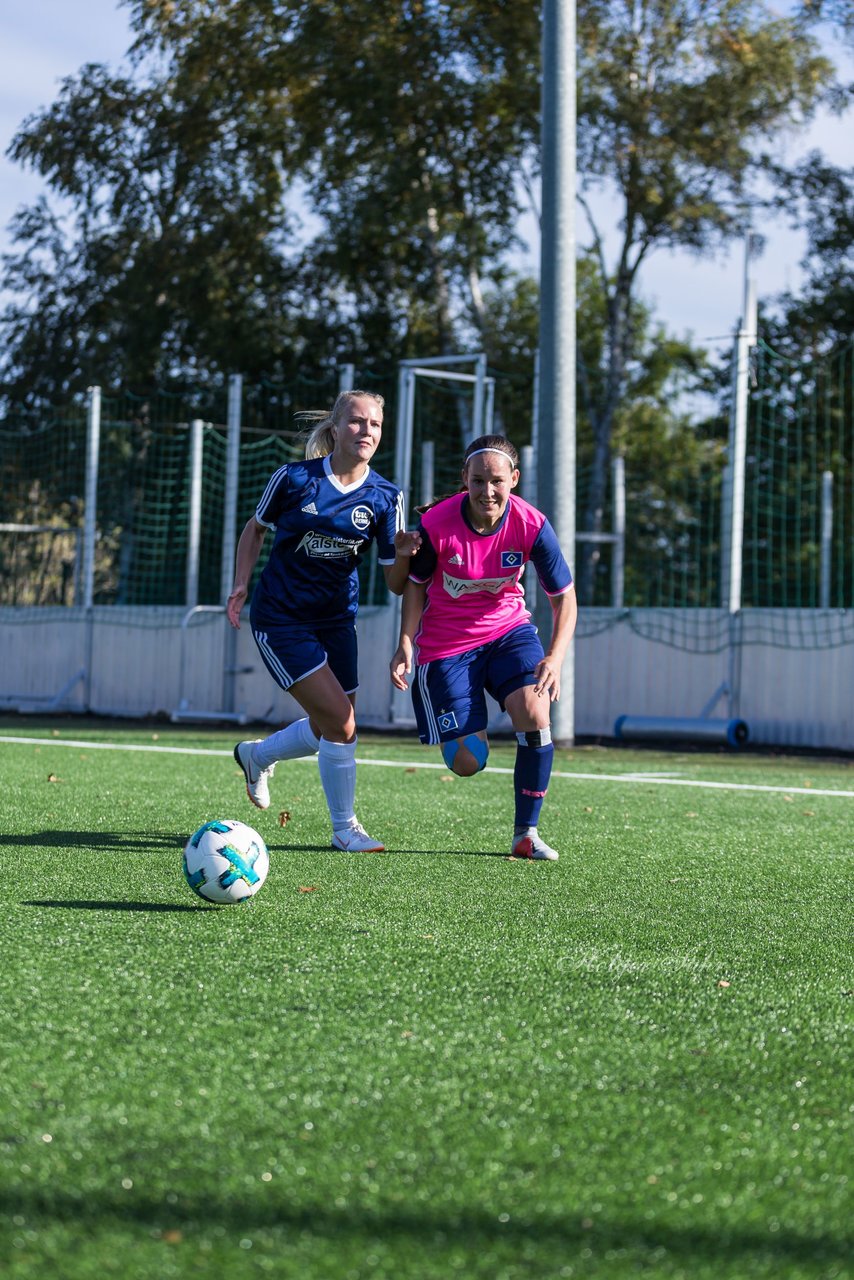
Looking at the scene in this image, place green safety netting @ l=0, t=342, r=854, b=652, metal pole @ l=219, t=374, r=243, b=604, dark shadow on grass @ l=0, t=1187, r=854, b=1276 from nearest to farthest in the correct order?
dark shadow on grass @ l=0, t=1187, r=854, b=1276 < metal pole @ l=219, t=374, r=243, b=604 < green safety netting @ l=0, t=342, r=854, b=652

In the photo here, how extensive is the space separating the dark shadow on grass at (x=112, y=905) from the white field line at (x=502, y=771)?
4.82 metres

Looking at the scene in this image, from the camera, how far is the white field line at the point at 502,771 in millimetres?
9734

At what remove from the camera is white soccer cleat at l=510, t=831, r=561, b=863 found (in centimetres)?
607

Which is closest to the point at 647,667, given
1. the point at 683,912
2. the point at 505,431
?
the point at 683,912

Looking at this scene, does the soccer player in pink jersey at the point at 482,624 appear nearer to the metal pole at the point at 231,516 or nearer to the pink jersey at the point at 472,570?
the pink jersey at the point at 472,570

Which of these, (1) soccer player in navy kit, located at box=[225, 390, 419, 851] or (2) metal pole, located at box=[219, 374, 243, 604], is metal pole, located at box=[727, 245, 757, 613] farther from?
(1) soccer player in navy kit, located at box=[225, 390, 419, 851]

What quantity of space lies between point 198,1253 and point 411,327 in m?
26.4

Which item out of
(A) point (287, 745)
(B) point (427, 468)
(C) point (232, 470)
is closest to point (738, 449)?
(B) point (427, 468)

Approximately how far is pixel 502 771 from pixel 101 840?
482 centimetres

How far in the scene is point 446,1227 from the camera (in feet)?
7.21

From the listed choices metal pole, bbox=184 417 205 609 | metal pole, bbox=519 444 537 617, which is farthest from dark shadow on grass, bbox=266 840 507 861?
metal pole, bbox=184 417 205 609

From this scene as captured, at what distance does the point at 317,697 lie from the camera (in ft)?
20.5

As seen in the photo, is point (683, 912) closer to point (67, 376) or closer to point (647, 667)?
point (647, 667)

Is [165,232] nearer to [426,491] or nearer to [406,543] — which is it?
[426,491]
